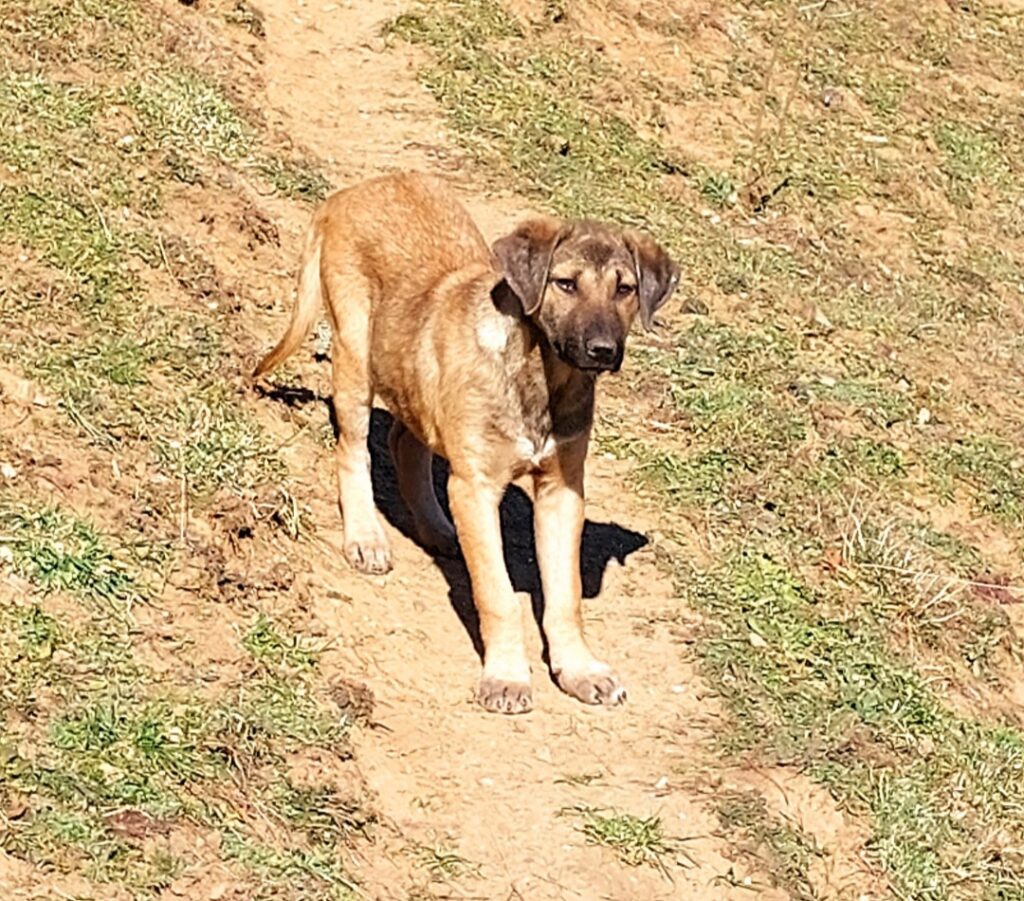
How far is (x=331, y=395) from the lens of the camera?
27.6 ft

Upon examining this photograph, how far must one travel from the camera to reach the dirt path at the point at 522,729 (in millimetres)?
5984

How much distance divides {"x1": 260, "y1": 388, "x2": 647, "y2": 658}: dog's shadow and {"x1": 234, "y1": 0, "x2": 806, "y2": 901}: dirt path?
1cm

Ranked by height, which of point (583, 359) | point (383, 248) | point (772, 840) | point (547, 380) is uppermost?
point (583, 359)

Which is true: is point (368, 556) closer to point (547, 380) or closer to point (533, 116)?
point (547, 380)

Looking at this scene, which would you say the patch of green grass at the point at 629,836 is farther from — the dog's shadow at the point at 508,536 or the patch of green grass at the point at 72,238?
the patch of green grass at the point at 72,238

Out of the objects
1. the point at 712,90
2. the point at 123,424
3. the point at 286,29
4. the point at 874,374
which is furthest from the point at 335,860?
the point at 712,90

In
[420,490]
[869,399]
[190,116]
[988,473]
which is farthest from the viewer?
[190,116]

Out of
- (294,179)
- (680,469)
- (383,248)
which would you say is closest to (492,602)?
(383,248)

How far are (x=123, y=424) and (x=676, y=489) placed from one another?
8.21ft

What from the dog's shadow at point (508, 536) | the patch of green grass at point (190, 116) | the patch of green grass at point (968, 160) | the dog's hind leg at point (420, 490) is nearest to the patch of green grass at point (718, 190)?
the patch of green grass at point (968, 160)

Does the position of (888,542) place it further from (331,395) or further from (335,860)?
(335,860)

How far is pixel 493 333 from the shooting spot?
6.76 metres

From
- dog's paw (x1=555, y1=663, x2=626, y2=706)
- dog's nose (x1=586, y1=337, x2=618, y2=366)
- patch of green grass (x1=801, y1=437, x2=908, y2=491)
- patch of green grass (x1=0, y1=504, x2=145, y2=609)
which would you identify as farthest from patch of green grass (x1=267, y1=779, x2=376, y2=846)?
patch of green grass (x1=801, y1=437, x2=908, y2=491)

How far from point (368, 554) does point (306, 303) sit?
1181 mm
